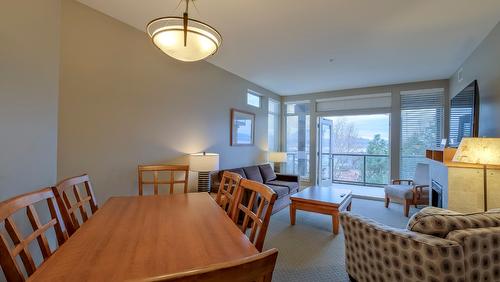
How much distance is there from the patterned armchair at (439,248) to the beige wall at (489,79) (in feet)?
5.05

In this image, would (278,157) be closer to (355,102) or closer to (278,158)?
(278,158)

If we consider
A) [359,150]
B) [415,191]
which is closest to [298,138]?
[359,150]

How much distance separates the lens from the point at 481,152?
2.17m

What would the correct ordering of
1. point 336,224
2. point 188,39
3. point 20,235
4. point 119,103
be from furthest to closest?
point 336,224 → point 119,103 → point 188,39 → point 20,235

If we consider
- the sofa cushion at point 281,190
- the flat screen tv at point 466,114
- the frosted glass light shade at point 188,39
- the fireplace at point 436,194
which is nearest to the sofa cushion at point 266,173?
the sofa cushion at point 281,190

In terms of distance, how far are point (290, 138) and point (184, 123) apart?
145 inches

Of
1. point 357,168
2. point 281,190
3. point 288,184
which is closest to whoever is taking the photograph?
point 281,190

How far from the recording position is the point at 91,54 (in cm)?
242

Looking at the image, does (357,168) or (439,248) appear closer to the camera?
(439,248)

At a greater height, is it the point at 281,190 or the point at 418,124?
the point at 418,124

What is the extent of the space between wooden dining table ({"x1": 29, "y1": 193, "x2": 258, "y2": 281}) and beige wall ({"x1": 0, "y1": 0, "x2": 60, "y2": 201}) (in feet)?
2.21

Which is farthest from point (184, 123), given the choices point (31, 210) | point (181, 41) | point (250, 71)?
point (31, 210)

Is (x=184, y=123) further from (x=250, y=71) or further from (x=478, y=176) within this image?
(x=478, y=176)

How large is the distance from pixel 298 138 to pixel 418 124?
2.66 m
